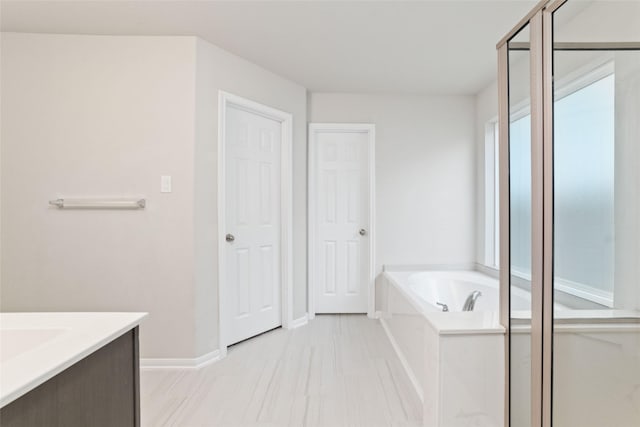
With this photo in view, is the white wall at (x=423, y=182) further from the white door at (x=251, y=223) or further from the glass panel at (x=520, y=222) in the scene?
the glass panel at (x=520, y=222)

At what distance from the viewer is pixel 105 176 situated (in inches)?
94.3

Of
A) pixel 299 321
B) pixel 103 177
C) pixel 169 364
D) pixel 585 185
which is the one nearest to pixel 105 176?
pixel 103 177

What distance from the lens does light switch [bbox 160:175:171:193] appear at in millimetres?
2396

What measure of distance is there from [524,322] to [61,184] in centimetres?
281

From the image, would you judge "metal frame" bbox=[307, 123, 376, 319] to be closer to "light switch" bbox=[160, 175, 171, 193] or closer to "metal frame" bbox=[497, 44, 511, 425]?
"light switch" bbox=[160, 175, 171, 193]

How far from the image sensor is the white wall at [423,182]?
360 centimetres

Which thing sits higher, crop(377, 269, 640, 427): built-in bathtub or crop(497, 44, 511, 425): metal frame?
crop(497, 44, 511, 425): metal frame

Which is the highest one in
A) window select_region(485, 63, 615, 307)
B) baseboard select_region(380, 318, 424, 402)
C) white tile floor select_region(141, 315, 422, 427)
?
window select_region(485, 63, 615, 307)

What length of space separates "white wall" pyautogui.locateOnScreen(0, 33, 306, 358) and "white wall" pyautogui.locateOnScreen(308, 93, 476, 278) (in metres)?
1.93

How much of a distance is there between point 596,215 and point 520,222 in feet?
1.08

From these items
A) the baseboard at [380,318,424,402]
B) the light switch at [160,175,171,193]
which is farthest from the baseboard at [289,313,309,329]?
the light switch at [160,175,171,193]

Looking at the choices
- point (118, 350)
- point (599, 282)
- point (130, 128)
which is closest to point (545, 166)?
point (599, 282)

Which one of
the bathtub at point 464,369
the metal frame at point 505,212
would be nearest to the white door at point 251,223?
the bathtub at point 464,369

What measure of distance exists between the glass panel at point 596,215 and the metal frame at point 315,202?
2.38 meters
